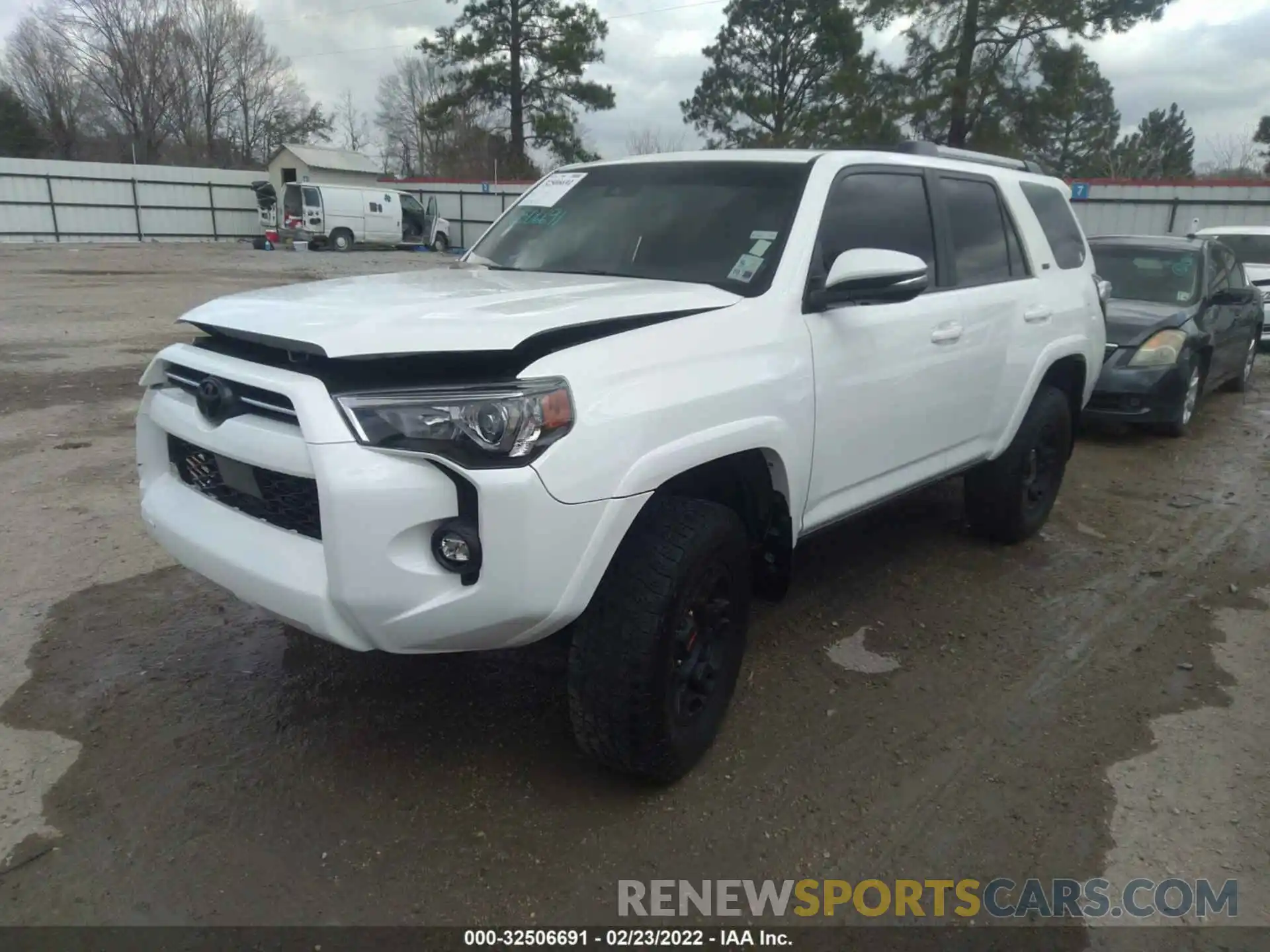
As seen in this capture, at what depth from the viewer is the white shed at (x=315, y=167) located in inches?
1371

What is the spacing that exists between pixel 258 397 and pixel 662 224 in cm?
170

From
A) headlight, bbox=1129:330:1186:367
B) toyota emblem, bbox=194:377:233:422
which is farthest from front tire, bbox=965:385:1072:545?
toyota emblem, bbox=194:377:233:422

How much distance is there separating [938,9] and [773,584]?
78.8ft

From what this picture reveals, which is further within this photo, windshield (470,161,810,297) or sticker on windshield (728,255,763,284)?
windshield (470,161,810,297)

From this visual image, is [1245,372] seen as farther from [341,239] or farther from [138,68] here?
[138,68]

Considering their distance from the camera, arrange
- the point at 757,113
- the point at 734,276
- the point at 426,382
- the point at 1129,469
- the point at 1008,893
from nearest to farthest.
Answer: the point at 426,382 → the point at 1008,893 → the point at 734,276 → the point at 1129,469 → the point at 757,113

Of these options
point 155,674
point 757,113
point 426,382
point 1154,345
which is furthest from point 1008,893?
point 757,113

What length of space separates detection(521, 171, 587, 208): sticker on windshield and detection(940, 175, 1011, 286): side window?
161 cm

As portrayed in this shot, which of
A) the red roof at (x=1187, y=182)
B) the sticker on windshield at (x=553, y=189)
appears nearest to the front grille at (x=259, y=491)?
the sticker on windshield at (x=553, y=189)

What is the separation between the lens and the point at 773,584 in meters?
3.32

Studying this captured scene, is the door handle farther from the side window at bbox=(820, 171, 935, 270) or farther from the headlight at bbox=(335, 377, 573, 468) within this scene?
the headlight at bbox=(335, 377, 573, 468)

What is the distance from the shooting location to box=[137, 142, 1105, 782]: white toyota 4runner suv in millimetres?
2244

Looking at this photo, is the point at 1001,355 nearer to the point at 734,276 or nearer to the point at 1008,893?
the point at 734,276

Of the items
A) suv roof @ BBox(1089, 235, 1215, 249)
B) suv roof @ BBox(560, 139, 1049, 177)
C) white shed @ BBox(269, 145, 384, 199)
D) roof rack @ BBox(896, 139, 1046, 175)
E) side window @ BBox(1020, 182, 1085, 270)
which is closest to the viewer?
suv roof @ BBox(560, 139, 1049, 177)
